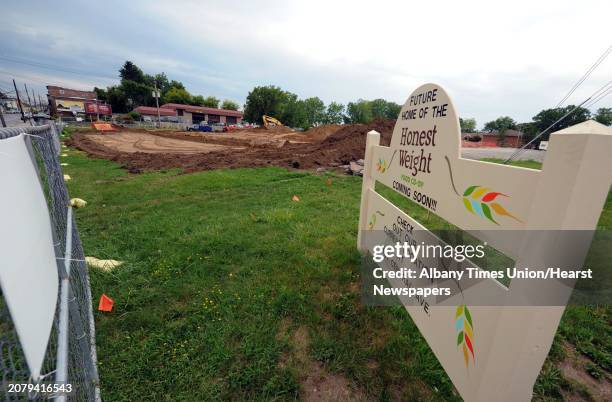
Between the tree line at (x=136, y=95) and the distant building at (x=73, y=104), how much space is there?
134 inches

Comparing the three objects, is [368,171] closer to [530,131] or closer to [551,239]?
[551,239]

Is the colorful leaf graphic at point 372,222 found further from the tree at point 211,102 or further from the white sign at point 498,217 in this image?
the tree at point 211,102

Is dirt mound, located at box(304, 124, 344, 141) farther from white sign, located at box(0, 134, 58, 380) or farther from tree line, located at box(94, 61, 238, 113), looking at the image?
tree line, located at box(94, 61, 238, 113)

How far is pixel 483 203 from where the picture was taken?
1591mm

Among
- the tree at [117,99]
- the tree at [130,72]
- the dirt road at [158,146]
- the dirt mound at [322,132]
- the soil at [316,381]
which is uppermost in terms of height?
the tree at [130,72]

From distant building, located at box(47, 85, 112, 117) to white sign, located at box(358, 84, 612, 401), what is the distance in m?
70.0

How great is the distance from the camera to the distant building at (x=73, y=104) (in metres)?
62.1

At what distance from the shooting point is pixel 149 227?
4.71m

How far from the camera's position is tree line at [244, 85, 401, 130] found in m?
63.9

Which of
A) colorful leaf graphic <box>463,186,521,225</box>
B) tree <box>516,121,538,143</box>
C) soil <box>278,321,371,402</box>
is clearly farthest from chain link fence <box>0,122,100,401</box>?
tree <box>516,121,538,143</box>

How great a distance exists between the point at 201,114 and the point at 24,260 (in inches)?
3017

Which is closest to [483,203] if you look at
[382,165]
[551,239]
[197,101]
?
[551,239]

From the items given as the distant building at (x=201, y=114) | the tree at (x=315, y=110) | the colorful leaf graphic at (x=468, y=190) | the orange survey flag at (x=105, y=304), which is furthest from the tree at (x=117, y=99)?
the colorful leaf graphic at (x=468, y=190)

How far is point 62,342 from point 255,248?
105 inches
